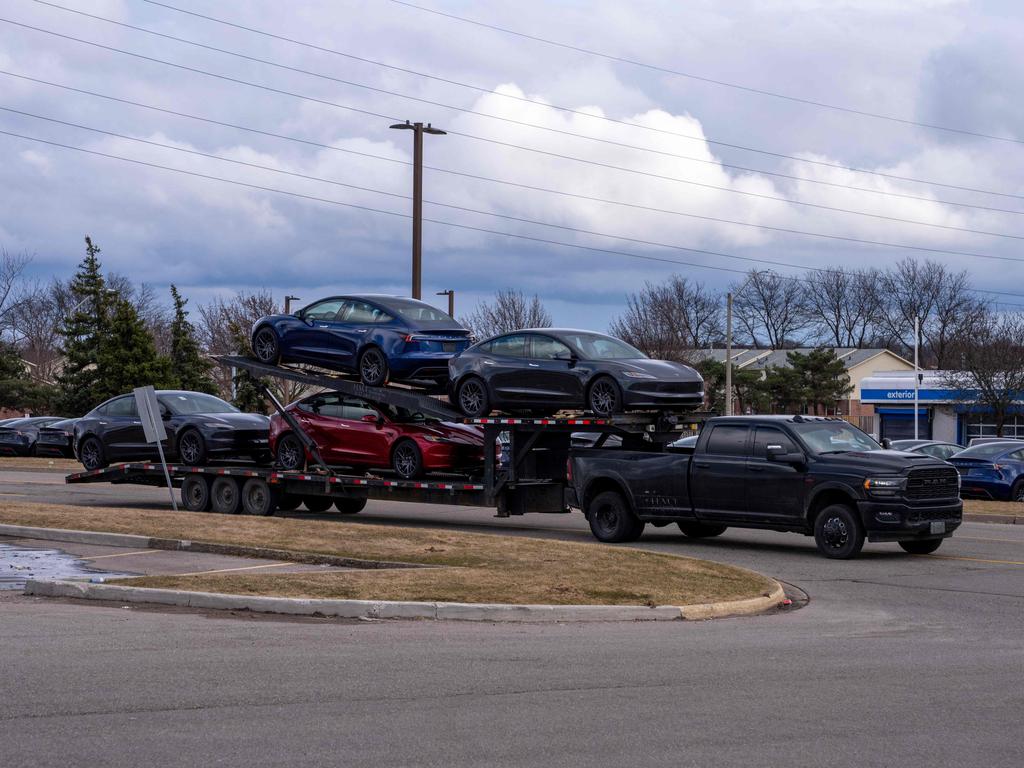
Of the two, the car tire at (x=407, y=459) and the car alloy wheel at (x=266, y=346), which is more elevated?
the car alloy wheel at (x=266, y=346)

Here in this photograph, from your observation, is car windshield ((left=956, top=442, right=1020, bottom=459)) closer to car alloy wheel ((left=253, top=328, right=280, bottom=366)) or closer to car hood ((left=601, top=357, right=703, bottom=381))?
car hood ((left=601, top=357, right=703, bottom=381))

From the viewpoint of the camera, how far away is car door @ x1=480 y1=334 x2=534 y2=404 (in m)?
19.5

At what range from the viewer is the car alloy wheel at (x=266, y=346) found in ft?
Answer: 72.6

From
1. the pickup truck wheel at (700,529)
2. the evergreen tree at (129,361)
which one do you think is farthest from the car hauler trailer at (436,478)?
the evergreen tree at (129,361)

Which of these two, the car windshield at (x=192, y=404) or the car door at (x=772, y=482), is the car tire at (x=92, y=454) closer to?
the car windshield at (x=192, y=404)

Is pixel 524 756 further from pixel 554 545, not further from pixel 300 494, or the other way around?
pixel 300 494

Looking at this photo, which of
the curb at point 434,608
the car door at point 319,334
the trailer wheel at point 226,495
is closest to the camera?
the curb at point 434,608

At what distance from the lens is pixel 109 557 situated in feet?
52.4

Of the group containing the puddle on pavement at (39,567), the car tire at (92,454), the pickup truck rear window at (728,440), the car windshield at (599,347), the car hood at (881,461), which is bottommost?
the puddle on pavement at (39,567)

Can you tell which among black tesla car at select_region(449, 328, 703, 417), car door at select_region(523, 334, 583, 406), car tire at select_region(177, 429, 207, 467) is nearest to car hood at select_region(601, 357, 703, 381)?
black tesla car at select_region(449, 328, 703, 417)

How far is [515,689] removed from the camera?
8219mm

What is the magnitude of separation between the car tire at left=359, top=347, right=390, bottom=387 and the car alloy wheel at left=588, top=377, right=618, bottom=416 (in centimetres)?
372

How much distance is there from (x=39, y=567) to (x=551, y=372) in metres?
7.75

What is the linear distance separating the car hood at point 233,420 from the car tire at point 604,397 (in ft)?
24.3
